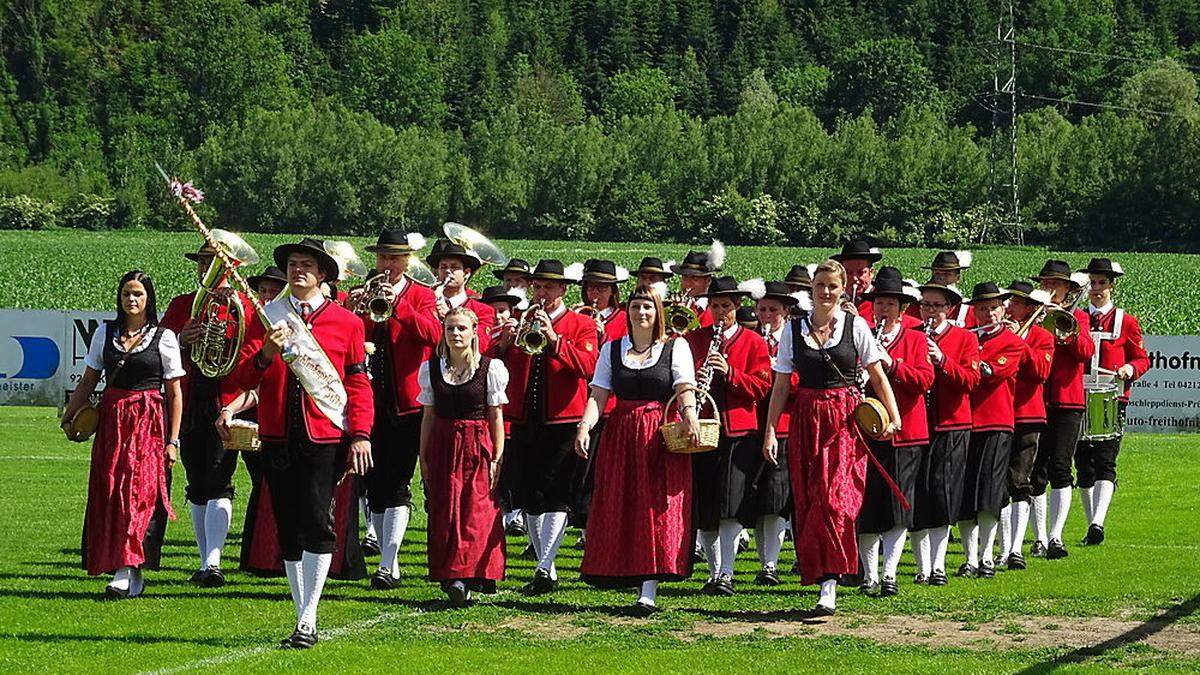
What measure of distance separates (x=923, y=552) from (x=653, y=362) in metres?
2.83

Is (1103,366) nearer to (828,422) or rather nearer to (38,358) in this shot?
(828,422)

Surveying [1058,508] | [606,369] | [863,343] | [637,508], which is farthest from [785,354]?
[1058,508]

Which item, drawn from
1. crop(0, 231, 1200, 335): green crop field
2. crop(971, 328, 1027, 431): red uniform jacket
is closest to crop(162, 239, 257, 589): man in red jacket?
crop(971, 328, 1027, 431): red uniform jacket

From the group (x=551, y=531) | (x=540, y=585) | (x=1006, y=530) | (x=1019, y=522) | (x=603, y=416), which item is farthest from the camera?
(x=1019, y=522)

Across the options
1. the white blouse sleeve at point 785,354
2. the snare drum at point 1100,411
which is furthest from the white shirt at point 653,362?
the snare drum at point 1100,411

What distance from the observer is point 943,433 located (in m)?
12.9

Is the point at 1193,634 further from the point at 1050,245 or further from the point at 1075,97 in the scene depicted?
the point at 1075,97

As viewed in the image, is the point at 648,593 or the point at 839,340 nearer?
the point at 839,340

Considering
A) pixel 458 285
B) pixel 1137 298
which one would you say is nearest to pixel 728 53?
pixel 1137 298

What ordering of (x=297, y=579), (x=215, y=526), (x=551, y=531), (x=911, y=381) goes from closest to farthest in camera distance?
1. (x=297, y=579)
2. (x=911, y=381)
3. (x=551, y=531)
4. (x=215, y=526)

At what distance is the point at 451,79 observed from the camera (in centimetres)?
14338

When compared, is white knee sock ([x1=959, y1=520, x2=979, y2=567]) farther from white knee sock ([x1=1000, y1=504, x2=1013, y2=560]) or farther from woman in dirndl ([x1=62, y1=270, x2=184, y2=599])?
woman in dirndl ([x1=62, y1=270, x2=184, y2=599])

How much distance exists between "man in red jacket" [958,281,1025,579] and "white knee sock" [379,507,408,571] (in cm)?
385

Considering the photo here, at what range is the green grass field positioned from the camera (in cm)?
956
